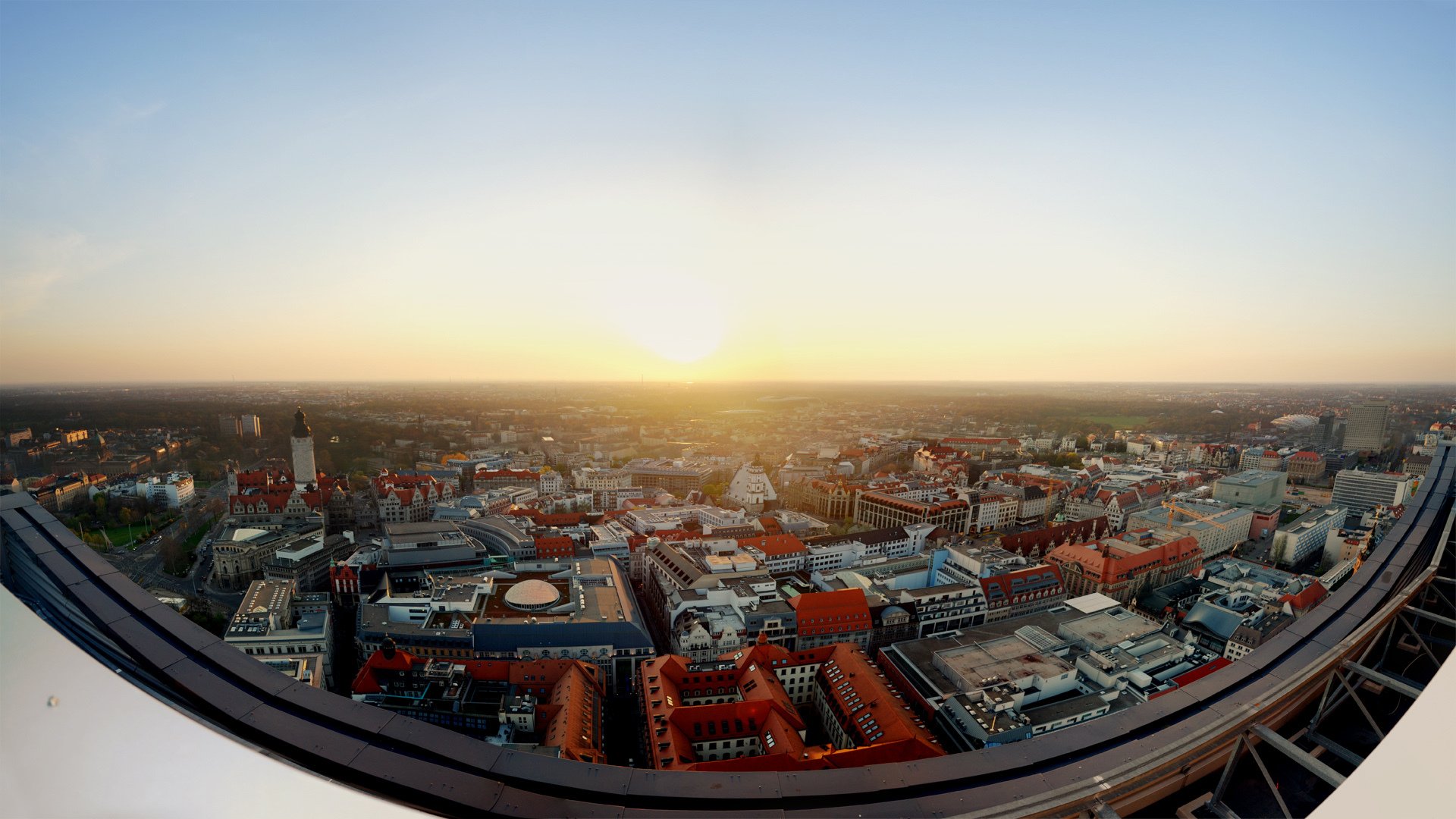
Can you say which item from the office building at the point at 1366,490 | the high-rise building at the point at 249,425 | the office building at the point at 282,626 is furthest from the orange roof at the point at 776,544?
the office building at the point at 1366,490

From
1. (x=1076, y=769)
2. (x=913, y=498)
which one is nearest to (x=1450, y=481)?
(x=1076, y=769)

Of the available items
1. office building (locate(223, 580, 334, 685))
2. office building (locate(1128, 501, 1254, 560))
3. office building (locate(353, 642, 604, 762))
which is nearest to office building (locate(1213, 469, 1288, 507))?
office building (locate(1128, 501, 1254, 560))

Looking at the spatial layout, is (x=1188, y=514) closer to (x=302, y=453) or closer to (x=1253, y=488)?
(x=1253, y=488)

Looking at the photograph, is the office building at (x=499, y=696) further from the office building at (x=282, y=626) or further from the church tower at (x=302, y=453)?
the church tower at (x=302, y=453)

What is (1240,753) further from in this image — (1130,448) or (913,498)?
(1130,448)

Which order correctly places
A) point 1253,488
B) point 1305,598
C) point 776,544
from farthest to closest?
1. point 1253,488
2. point 776,544
3. point 1305,598

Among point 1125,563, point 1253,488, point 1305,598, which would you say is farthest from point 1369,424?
point 1253,488
